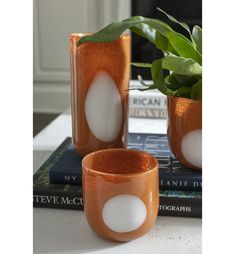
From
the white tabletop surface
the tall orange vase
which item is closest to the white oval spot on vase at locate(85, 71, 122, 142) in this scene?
the tall orange vase

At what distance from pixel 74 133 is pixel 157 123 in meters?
0.31

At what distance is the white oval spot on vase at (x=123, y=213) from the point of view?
15.4 inches

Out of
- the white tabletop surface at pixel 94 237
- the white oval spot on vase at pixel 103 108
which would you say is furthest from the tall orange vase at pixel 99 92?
the white tabletop surface at pixel 94 237

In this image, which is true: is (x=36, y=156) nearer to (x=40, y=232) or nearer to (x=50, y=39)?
(x=40, y=232)

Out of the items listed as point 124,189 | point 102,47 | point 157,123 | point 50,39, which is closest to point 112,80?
point 102,47

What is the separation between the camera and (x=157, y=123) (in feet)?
2.74

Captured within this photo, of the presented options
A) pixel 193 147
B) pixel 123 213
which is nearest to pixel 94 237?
pixel 123 213

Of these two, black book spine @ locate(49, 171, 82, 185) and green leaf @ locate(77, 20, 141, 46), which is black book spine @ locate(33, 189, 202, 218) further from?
green leaf @ locate(77, 20, 141, 46)

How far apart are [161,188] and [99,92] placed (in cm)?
14

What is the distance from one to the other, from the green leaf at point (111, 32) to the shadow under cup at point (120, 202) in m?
0.14

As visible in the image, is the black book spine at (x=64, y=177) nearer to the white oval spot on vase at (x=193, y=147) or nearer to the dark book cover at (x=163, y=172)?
the dark book cover at (x=163, y=172)

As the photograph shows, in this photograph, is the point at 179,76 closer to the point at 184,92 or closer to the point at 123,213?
the point at 184,92

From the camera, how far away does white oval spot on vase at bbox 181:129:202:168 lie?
497mm

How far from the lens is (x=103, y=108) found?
53 centimetres
